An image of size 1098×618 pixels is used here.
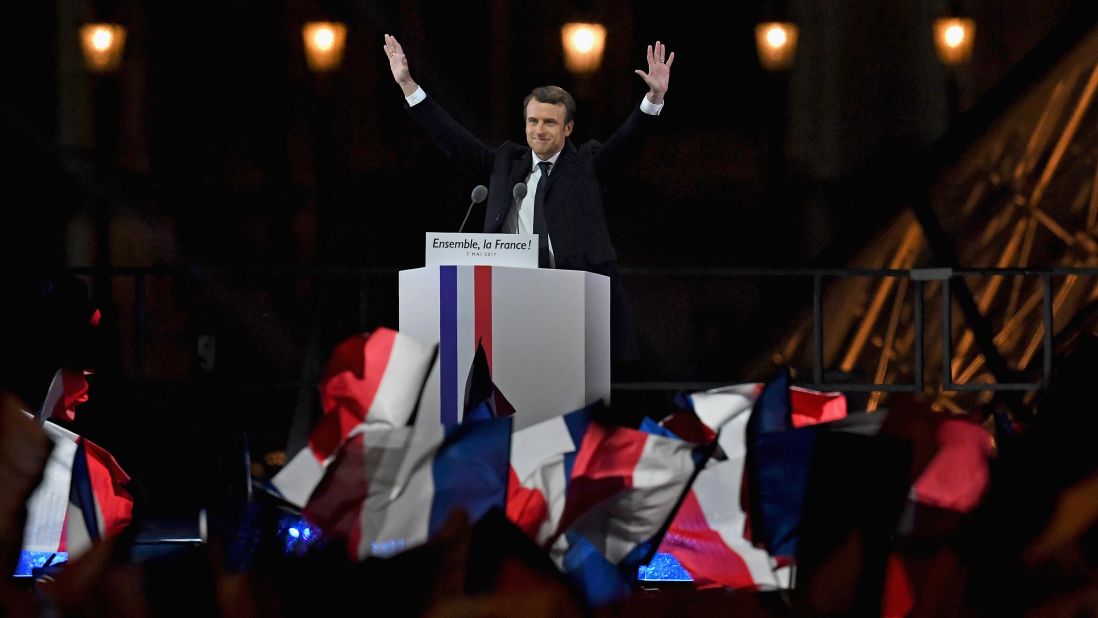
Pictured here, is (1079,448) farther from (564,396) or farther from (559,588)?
(564,396)

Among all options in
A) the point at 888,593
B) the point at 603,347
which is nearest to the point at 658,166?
the point at 603,347

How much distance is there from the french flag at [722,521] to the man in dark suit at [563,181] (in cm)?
308

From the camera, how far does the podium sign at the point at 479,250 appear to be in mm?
2801

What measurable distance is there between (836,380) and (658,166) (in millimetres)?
1497

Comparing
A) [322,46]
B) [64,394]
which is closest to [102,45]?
[322,46]

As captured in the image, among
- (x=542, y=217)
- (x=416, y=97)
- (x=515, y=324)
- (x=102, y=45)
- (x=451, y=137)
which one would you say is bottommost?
(x=515, y=324)

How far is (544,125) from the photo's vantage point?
3.59 meters

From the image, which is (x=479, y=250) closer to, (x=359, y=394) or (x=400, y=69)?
(x=400, y=69)

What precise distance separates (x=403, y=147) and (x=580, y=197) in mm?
3600

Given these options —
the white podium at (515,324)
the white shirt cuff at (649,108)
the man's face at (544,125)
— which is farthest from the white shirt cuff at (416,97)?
the white podium at (515,324)

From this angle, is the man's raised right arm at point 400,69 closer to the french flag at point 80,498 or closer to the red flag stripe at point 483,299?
the red flag stripe at point 483,299

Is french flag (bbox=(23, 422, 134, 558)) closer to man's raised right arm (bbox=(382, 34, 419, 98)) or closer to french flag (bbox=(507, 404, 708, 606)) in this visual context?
french flag (bbox=(507, 404, 708, 606))

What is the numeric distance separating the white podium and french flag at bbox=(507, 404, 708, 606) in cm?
218

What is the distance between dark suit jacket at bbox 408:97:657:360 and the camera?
3.56 metres
